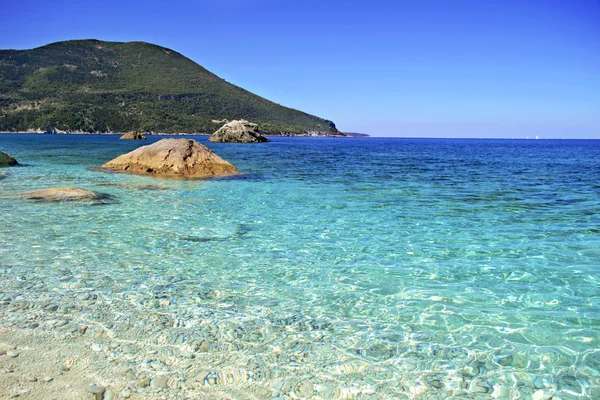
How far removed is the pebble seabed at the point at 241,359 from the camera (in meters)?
3.88

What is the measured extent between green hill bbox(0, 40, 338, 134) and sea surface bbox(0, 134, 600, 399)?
13245 cm

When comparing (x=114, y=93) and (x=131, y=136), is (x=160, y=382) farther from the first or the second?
(x=114, y=93)

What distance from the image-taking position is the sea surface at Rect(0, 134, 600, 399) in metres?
4.26

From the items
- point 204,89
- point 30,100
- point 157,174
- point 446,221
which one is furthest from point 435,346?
point 204,89

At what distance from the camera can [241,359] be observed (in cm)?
437

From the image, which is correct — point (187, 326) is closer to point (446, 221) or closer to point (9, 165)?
point (446, 221)

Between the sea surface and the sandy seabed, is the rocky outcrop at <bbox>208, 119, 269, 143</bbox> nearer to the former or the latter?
the sea surface

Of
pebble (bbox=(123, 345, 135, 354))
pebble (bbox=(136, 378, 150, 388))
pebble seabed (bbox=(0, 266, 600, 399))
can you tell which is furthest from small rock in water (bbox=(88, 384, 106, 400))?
pebble (bbox=(123, 345, 135, 354))

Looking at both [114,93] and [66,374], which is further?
[114,93]

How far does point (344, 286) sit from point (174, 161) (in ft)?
60.1

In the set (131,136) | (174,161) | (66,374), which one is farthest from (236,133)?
(66,374)

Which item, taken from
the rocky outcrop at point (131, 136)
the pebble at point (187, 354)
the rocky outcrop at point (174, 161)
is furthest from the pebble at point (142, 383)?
the rocky outcrop at point (131, 136)

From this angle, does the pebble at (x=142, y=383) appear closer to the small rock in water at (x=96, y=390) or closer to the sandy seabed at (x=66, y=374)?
the sandy seabed at (x=66, y=374)

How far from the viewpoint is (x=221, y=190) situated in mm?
17219
